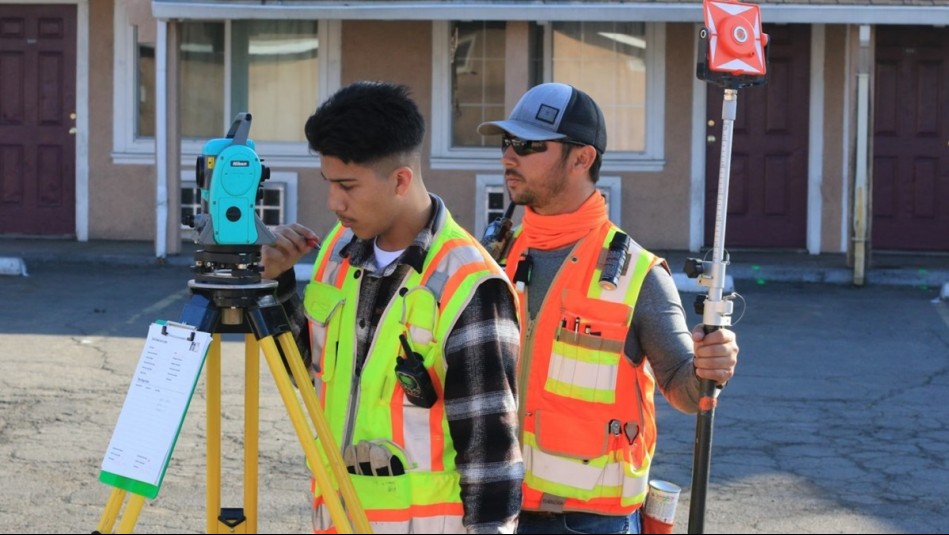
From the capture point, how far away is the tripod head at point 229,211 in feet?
9.23

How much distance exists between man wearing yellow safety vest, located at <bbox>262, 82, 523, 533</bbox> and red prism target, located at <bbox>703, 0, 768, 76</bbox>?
0.81m

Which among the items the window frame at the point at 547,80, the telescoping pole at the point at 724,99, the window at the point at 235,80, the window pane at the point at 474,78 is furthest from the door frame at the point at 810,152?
the telescoping pole at the point at 724,99

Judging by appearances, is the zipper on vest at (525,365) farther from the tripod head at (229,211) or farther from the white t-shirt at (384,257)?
the tripod head at (229,211)

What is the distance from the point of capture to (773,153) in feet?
50.6

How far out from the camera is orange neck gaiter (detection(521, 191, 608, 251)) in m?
3.63

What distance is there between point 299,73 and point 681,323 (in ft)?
42.6

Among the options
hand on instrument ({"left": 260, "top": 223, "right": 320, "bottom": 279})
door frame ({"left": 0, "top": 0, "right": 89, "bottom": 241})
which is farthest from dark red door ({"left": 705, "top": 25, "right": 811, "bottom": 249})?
hand on instrument ({"left": 260, "top": 223, "right": 320, "bottom": 279})

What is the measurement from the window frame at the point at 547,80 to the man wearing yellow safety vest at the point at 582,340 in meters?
11.8

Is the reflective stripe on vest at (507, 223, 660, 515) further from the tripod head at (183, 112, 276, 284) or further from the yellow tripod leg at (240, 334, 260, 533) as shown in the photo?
the tripod head at (183, 112, 276, 284)

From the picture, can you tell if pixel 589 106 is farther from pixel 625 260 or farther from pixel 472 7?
pixel 472 7

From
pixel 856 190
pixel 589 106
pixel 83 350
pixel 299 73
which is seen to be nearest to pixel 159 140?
pixel 299 73

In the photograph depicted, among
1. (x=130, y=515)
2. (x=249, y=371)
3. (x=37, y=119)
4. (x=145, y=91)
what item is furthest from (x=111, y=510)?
(x=37, y=119)

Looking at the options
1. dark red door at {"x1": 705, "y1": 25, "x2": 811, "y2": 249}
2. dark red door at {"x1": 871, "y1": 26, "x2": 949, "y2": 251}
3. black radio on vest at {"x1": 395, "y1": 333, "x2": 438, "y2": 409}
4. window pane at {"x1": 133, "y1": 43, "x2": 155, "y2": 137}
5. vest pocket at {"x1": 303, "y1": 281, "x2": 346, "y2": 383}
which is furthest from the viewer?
window pane at {"x1": 133, "y1": 43, "x2": 155, "y2": 137}

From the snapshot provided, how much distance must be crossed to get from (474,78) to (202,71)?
10.1 feet
